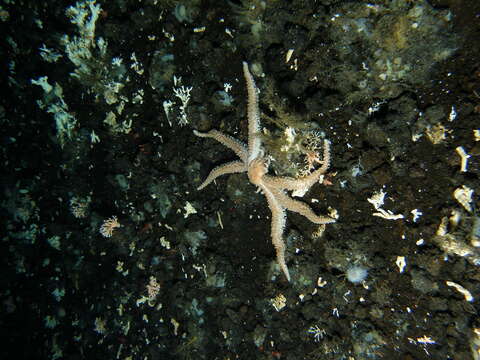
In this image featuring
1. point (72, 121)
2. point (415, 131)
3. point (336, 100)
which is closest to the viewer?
point (415, 131)

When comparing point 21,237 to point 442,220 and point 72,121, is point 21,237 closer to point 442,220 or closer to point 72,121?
point 72,121

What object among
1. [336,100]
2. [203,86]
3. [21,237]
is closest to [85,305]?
[21,237]

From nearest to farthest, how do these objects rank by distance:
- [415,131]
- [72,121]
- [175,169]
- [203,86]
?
[415,131], [203,86], [175,169], [72,121]

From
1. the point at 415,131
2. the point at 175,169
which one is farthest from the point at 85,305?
the point at 415,131

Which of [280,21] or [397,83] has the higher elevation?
[280,21]

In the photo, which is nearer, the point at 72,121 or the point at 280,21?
the point at 280,21

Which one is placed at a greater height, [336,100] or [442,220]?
[336,100]

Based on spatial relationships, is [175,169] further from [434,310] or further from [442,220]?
[434,310]

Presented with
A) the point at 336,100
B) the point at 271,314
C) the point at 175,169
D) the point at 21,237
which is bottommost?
the point at 271,314

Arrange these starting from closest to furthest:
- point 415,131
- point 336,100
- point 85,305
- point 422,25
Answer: point 422,25 → point 415,131 → point 336,100 → point 85,305
